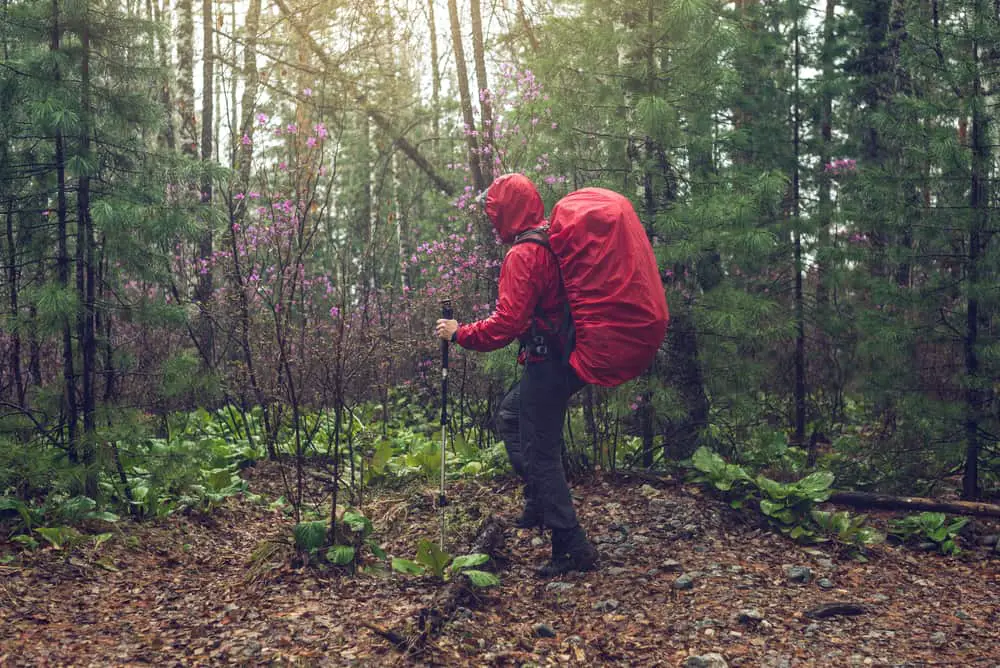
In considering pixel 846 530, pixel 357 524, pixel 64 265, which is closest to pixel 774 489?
pixel 846 530

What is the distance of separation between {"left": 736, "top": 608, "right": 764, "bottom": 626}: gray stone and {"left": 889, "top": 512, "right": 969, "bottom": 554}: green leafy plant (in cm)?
209

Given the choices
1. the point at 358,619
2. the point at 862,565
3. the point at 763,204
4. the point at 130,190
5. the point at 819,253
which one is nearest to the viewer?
the point at 358,619

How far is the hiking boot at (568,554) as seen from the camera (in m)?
4.72

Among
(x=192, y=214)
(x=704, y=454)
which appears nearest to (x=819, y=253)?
(x=704, y=454)

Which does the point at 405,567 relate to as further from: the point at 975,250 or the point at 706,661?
the point at 975,250

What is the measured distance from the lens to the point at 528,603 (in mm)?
4355

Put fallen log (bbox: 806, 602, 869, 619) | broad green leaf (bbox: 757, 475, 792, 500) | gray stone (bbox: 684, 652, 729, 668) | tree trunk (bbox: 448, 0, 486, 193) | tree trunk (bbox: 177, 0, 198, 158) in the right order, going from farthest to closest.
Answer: tree trunk (bbox: 177, 0, 198, 158) → tree trunk (bbox: 448, 0, 486, 193) → broad green leaf (bbox: 757, 475, 792, 500) → fallen log (bbox: 806, 602, 869, 619) → gray stone (bbox: 684, 652, 729, 668)

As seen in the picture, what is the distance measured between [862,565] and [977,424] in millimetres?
1861

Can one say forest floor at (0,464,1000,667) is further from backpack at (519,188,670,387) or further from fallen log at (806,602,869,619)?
backpack at (519,188,670,387)

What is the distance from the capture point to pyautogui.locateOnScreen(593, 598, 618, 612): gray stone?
14.0 ft

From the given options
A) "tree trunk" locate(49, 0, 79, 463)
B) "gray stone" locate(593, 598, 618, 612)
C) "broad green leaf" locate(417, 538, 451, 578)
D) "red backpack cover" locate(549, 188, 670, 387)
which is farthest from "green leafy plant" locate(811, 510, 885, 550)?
"tree trunk" locate(49, 0, 79, 463)

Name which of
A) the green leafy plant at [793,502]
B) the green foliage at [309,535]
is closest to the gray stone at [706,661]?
the green leafy plant at [793,502]

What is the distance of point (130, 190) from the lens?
5285 mm

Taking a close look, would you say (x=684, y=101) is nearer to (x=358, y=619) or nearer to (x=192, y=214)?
(x=192, y=214)
